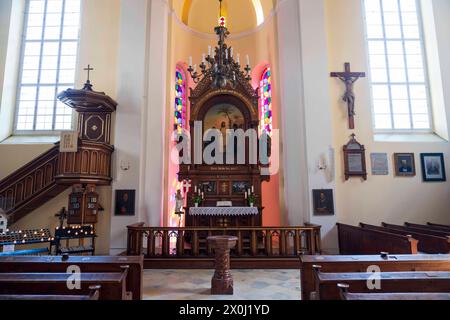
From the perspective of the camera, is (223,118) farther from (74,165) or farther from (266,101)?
(74,165)

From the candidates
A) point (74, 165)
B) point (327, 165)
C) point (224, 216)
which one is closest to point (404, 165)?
point (327, 165)

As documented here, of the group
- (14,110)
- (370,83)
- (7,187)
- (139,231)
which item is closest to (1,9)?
(14,110)

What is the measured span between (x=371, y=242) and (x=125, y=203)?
6.59 meters

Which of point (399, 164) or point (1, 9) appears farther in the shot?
point (1, 9)

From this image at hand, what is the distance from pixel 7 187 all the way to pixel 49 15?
6287 mm

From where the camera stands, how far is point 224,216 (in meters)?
9.22

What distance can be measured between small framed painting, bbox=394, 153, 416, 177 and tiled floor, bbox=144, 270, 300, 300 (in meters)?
5.28

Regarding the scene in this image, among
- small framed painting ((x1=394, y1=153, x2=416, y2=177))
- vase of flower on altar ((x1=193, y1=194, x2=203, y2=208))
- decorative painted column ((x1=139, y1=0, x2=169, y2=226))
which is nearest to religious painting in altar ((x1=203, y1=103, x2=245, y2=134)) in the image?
decorative painted column ((x1=139, y1=0, x2=169, y2=226))

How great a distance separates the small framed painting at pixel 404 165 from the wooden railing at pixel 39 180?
8.95m

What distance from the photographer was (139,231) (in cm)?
720

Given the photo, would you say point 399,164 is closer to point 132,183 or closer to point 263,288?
point 263,288

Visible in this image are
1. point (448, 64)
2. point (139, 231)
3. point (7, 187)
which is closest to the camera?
point (139, 231)

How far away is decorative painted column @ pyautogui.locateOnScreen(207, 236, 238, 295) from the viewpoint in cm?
493

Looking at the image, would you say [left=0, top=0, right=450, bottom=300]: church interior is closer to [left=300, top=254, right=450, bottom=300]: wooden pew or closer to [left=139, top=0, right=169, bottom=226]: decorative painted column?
[left=139, top=0, right=169, bottom=226]: decorative painted column
